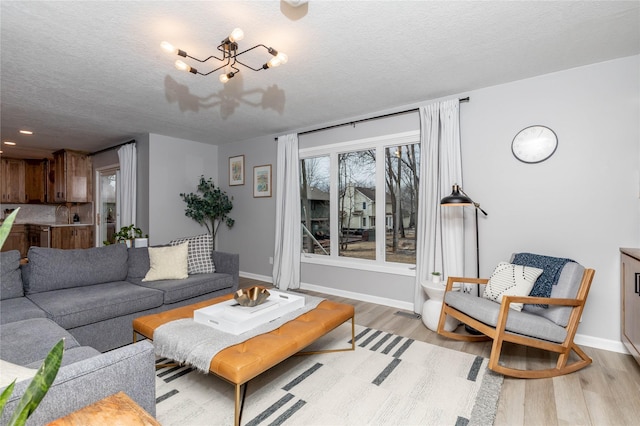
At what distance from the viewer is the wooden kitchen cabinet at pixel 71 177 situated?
6.07m

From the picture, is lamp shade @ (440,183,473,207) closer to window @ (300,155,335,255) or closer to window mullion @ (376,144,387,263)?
window mullion @ (376,144,387,263)

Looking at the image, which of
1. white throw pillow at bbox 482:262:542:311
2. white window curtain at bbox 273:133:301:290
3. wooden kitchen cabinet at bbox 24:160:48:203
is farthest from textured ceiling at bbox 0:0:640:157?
wooden kitchen cabinet at bbox 24:160:48:203

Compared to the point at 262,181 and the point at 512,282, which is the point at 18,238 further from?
the point at 512,282

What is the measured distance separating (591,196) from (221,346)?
10.5ft

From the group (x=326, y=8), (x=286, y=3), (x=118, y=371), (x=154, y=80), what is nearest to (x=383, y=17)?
(x=326, y=8)

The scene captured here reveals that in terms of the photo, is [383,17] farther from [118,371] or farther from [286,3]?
[118,371]

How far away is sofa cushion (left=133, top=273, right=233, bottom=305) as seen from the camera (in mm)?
2975

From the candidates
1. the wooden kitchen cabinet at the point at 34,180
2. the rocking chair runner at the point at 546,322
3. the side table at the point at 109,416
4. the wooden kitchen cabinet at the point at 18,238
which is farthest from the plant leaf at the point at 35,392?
the wooden kitchen cabinet at the point at 18,238

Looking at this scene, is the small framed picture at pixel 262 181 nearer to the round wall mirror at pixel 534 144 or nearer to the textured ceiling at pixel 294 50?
the textured ceiling at pixel 294 50

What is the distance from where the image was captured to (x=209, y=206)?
17.3ft

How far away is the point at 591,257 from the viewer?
2.69 meters

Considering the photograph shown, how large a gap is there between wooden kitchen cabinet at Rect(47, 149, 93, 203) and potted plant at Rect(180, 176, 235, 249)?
2689 millimetres

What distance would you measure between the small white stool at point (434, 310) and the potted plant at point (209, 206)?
367 centimetres

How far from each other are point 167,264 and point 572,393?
3593 mm
